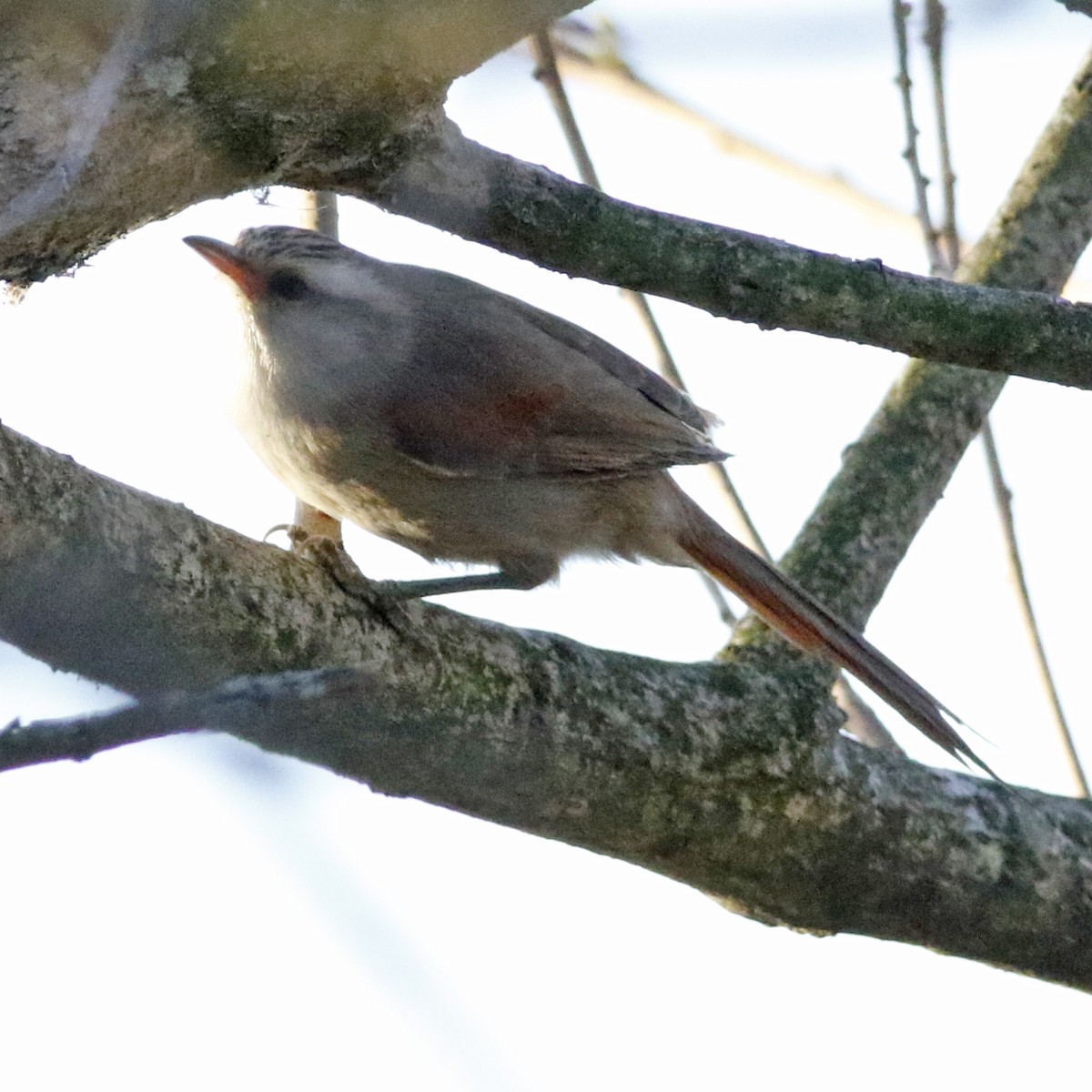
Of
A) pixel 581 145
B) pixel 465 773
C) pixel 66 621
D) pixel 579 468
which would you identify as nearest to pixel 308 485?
pixel 579 468

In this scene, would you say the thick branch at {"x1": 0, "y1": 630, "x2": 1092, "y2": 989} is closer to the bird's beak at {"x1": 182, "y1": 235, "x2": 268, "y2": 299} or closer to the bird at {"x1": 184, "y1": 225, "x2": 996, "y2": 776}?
the bird at {"x1": 184, "y1": 225, "x2": 996, "y2": 776}

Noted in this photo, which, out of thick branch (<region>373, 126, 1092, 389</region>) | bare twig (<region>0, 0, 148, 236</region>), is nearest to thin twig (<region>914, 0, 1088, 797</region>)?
thick branch (<region>373, 126, 1092, 389</region>)

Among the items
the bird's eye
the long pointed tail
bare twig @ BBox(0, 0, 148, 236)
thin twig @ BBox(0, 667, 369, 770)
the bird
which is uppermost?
the bird's eye

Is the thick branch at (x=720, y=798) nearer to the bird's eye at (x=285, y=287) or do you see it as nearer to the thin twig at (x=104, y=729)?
the thin twig at (x=104, y=729)

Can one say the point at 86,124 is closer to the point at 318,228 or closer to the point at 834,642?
the point at 318,228

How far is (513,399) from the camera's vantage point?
4203mm

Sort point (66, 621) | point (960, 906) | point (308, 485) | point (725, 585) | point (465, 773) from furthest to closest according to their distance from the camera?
point (725, 585) < point (308, 485) < point (960, 906) < point (465, 773) < point (66, 621)

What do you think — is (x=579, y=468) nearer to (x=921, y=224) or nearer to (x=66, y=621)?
(x=921, y=224)

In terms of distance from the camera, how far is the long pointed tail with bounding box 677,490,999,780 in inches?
156

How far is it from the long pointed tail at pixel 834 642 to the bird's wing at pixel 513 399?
1.23ft

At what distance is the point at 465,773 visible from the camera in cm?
281

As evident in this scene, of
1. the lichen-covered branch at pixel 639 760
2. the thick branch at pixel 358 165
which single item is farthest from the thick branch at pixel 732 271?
the lichen-covered branch at pixel 639 760

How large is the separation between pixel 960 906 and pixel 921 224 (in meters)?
1.98

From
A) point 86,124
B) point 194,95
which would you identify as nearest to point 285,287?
point 194,95
